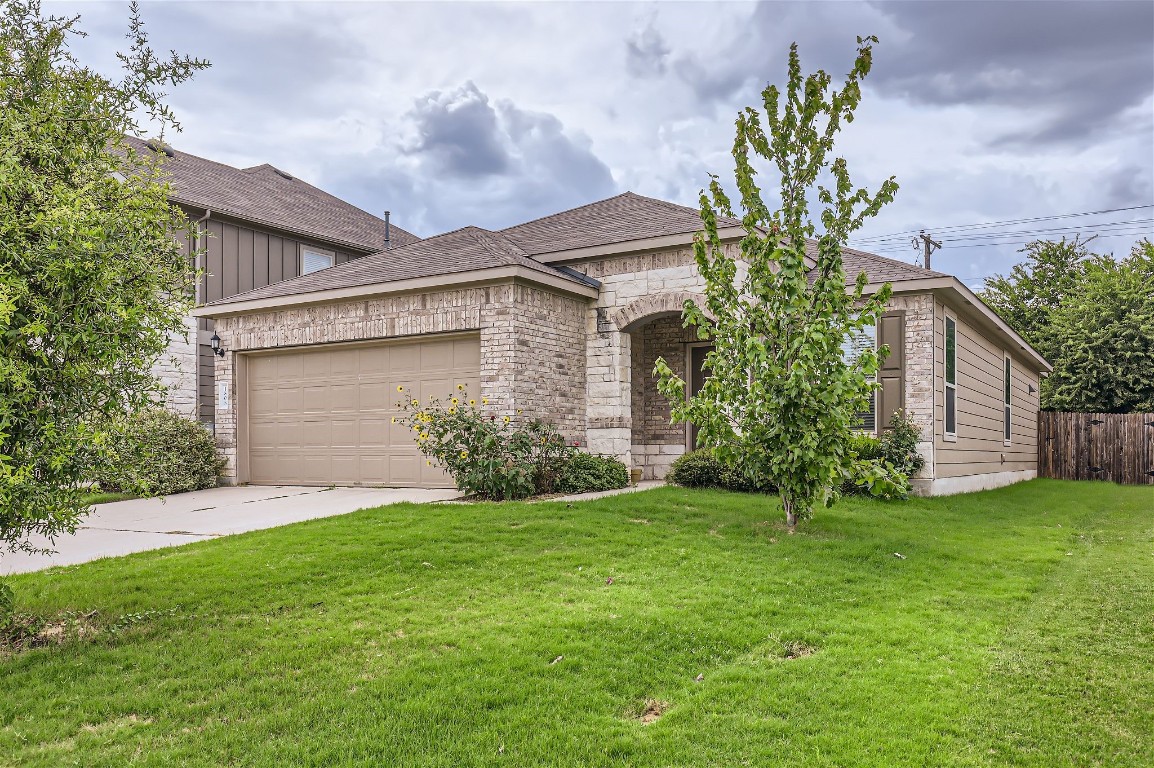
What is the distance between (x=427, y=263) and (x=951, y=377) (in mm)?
8709

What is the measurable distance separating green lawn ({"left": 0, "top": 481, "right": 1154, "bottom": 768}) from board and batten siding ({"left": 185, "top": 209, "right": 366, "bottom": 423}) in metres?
8.73

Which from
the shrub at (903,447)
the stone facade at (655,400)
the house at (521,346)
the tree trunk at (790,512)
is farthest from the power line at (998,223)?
the tree trunk at (790,512)

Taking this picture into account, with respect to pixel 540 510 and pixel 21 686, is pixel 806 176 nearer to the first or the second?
pixel 540 510

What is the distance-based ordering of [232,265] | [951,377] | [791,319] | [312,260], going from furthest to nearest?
[312,260]
[232,265]
[951,377]
[791,319]

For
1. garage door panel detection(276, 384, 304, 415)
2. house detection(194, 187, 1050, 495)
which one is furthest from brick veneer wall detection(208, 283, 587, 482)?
garage door panel detection(276, 384, 304, 415)

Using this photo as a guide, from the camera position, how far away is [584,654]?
14.9 feet

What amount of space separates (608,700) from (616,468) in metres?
8.08

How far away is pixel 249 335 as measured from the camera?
550 inches

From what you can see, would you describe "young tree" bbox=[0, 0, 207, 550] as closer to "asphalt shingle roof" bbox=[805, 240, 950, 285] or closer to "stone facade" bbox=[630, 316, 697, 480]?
"asphalt shingle roof" bbox=[805, 240, 950, 285]

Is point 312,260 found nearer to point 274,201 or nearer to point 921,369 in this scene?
point 274,201

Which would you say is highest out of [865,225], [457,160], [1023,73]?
[457,160]

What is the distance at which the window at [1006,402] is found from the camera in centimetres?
1747

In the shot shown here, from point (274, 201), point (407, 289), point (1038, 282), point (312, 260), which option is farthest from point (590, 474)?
point (1038, 282)

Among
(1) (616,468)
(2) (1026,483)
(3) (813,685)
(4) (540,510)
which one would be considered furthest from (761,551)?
(2) (1026,483)
